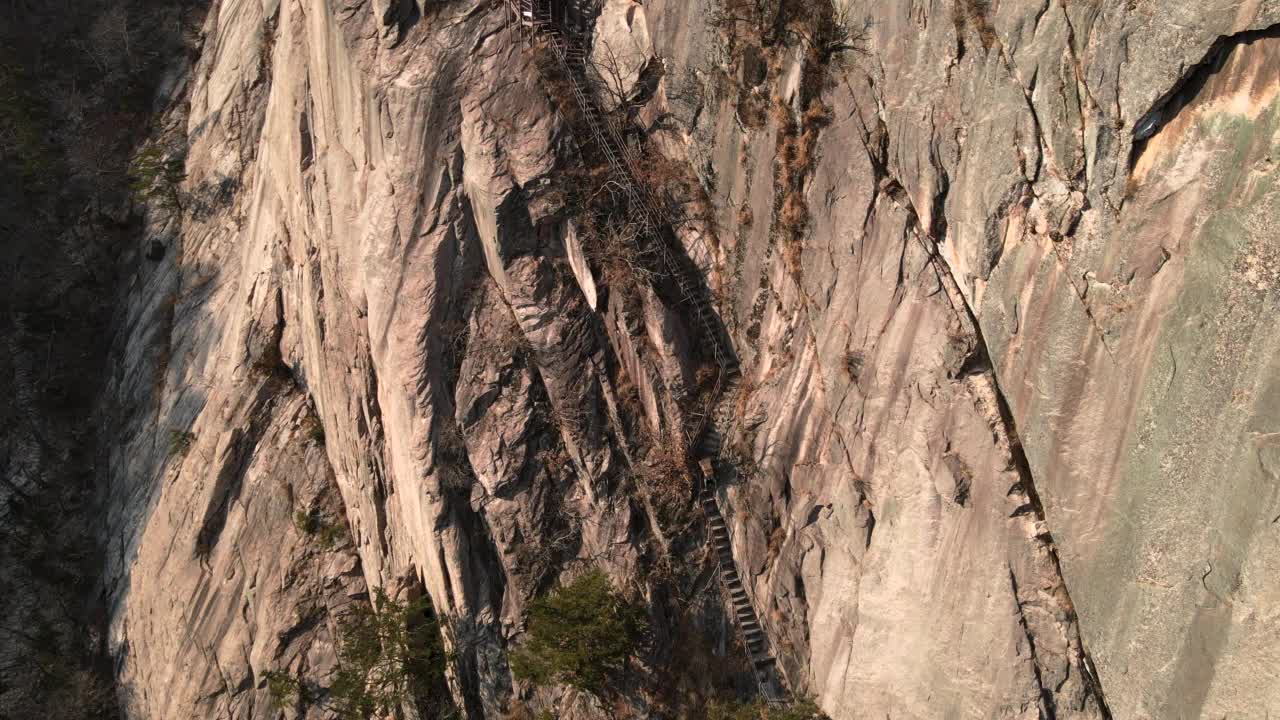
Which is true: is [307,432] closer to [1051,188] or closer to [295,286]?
[295,286]

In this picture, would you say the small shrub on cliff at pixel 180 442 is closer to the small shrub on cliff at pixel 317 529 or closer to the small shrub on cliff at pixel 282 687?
the small shrub on cliff at pixel 317 529

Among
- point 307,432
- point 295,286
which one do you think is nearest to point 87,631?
point 307,432

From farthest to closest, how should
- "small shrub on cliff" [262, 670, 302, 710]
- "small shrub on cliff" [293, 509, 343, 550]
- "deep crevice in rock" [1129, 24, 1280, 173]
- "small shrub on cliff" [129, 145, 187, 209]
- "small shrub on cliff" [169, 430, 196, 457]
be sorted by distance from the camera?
"small shrub on cliff" [129, 145, 187, 209] < "small shrub on cliff" [169, 430, 196, 457] < "small shrub on cliff" [293, 509, 343, 550] < "small shrub on cliff" [262, 670, 302, 710] < "deep crevice in rock" [1129, 24, 1280, 173]

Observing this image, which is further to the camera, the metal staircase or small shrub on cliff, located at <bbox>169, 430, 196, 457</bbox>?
small shrub on cliff, located at <bbox>169, 430, 196, 457</bbox>

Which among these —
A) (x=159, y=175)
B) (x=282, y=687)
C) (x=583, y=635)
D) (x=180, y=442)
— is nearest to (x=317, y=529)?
(x=282, y=687)

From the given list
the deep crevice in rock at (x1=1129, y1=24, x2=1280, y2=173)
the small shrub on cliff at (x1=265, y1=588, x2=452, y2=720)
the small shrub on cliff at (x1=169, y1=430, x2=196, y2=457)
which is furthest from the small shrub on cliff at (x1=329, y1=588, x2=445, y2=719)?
the deep crevice in rock at (x1=1129, y1=24, x2=1280, y2=173)

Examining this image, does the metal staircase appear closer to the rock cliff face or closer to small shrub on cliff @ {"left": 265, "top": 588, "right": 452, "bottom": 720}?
the rock cliff face
